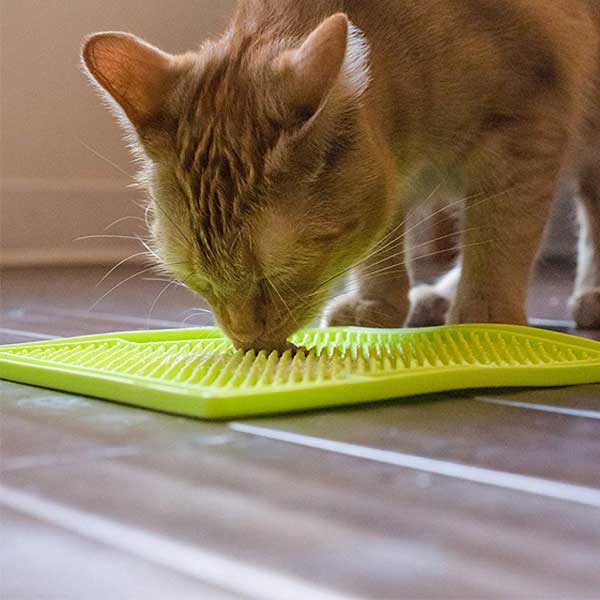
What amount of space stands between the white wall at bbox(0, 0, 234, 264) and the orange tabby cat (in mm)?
1843

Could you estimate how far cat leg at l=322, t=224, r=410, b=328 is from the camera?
5.40 ft

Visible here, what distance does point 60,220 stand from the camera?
3.32m

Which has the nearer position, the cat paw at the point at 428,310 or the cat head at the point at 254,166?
the cat head at the point at 254,166

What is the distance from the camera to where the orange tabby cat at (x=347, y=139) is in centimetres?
114

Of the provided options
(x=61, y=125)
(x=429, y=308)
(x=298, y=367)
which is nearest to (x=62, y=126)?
(x=61, y=125)

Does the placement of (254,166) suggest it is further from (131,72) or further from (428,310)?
(428,310)

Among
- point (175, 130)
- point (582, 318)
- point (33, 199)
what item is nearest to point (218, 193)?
point (175, 130)

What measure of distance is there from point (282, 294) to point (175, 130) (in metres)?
0.26

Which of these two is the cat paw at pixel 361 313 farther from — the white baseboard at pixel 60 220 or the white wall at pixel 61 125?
Answer: the white wall at pixel 61 125

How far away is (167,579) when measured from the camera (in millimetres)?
561

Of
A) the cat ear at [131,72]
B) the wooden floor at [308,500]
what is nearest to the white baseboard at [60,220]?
the cat ear at [131,72]

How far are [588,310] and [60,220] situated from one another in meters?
2.09

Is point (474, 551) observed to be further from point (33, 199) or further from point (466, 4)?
point (33, 199)

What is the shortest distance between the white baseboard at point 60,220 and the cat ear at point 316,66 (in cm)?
209
